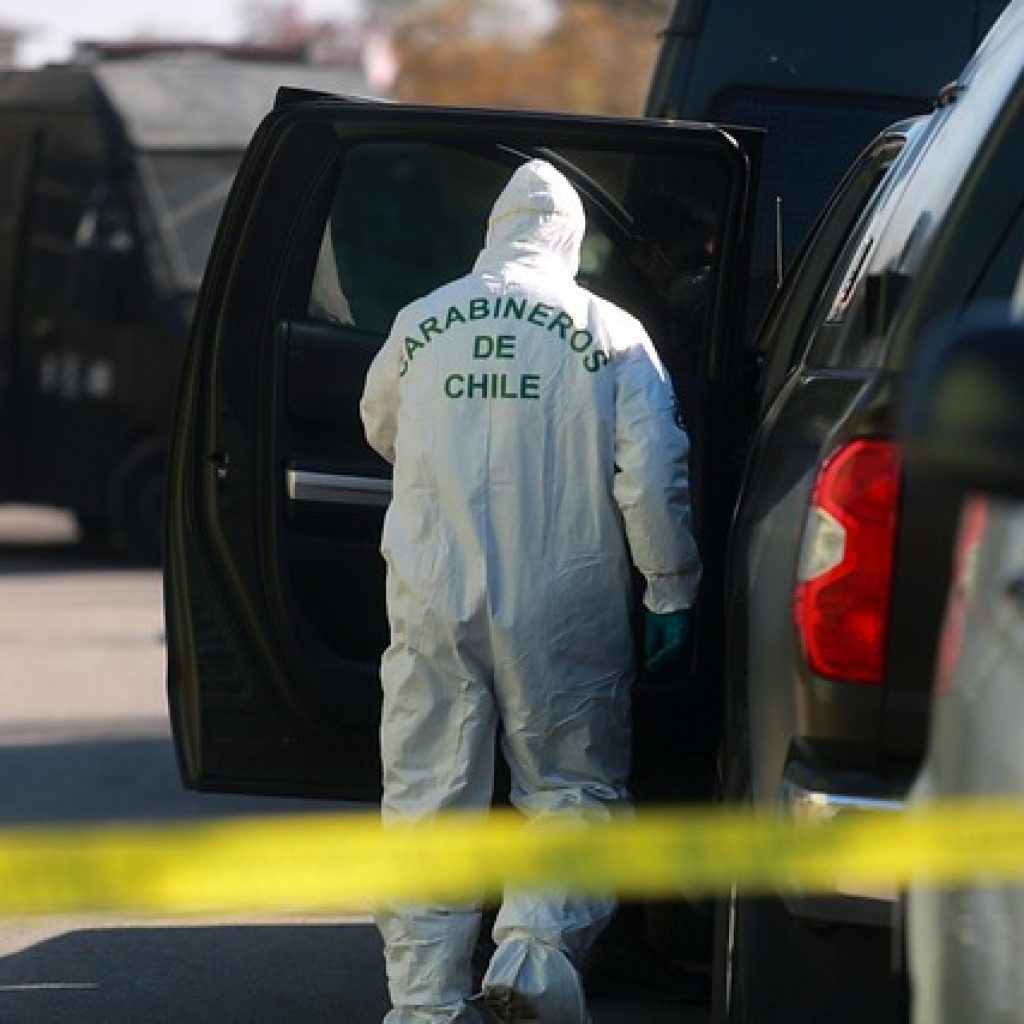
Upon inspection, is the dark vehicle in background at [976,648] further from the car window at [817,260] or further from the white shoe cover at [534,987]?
the car window at [817,260]

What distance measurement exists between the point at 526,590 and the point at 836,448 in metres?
1.45

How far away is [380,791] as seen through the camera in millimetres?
6004

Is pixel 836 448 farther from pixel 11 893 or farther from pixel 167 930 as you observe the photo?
pixel 167 930

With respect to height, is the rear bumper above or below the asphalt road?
above

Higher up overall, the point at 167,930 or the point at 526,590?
the point at 526,590

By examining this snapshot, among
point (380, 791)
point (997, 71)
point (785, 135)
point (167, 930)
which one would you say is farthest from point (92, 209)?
point (997, 71)

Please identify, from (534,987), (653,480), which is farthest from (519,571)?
(534,987)

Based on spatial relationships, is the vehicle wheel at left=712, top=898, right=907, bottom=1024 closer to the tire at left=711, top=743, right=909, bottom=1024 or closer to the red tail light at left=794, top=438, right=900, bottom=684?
the tire at left=711, top=743, right=909, bottom=1024

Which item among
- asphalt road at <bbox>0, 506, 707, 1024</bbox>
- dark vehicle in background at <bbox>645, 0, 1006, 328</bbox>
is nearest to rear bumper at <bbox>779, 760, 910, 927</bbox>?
asphalt road at <bbox>0, 506, 707, 1024</bbox>

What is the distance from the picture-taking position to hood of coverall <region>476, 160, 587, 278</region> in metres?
5.74

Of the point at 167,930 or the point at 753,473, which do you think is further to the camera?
the point at 167,930

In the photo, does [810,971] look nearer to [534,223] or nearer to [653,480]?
[653,480]

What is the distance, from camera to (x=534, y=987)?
548cm

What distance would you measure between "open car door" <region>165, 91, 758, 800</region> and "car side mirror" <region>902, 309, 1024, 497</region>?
9.62 ft
